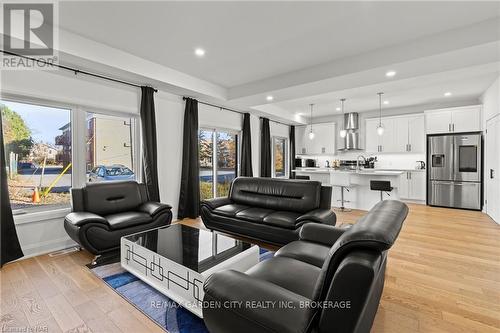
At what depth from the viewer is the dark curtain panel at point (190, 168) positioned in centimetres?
496

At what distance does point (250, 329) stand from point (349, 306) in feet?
1.58

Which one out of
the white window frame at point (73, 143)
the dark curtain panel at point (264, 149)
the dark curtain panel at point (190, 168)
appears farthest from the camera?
the dark curtain panel at point (264, 149)

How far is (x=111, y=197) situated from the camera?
360cm

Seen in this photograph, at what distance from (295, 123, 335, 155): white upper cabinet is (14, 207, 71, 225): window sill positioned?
7.00 m

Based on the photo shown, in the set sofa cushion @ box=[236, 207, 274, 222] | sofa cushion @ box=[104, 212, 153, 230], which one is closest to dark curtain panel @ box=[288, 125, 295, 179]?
sofa cushion @ box=[236, 207, 274, 222]

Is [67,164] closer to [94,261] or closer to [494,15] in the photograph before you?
[94,261]

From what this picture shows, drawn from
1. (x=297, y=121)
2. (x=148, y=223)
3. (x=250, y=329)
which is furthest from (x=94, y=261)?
(x=297, y=121)

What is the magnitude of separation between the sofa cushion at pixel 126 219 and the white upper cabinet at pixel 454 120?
6.99m

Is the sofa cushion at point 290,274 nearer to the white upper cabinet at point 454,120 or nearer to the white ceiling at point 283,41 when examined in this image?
the white ceiling at point 283,41

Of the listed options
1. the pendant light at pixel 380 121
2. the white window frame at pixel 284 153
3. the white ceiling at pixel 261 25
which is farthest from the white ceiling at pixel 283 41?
the white window frame at pixel 284 153

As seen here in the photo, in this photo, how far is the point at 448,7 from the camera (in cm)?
247

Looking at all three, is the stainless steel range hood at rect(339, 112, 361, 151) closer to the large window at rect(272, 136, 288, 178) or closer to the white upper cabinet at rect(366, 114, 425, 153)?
the white upper cabinet at rect(366, 114, 425, 153)

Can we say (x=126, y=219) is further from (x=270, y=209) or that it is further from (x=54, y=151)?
(x=270, y=209)

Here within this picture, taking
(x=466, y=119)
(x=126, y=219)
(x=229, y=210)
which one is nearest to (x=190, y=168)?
(x=229, y=210)
